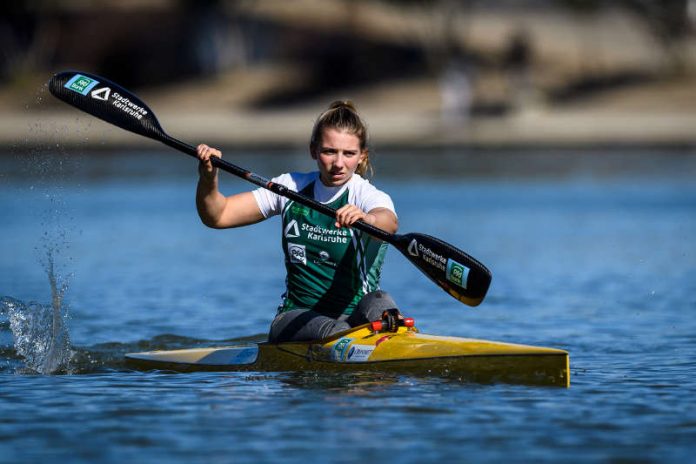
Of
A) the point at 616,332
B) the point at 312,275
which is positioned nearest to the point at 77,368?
the point at 312,275

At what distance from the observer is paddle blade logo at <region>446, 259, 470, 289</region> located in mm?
8367

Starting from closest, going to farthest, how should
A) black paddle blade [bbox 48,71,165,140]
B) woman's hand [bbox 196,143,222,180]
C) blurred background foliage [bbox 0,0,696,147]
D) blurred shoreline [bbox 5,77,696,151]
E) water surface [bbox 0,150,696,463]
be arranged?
1. water surface [bbox 0,150,696,463]
2. woman's hand [bbox 196,143,222,180]
3. black paddle blade [bbox 48,71,165,140]
4. blurred shoreline [bbox 5,77,696,151]
5. blurred background foliage [bbox 0,0,696,147]

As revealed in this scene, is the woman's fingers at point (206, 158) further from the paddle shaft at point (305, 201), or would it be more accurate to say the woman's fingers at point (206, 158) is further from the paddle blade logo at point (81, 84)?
the paddle blade logo at point (81, 84)

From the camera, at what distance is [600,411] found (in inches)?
297

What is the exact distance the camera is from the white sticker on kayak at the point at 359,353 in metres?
8.19

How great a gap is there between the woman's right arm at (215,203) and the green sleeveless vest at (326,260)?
0.72 ft

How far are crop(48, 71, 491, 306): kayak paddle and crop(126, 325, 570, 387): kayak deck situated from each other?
356 millimetres

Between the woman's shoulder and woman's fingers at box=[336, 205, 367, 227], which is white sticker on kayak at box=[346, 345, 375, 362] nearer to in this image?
woman's fingers at box=[336, 205, 367, 227]

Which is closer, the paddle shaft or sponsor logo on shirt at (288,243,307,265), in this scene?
the paddle shaft

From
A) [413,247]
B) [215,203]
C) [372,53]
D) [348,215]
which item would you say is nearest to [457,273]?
[413,247]

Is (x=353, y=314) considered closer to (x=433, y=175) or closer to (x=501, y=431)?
(x=501, y=431)

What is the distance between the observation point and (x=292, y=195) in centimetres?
823

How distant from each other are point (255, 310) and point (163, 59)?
4275cm

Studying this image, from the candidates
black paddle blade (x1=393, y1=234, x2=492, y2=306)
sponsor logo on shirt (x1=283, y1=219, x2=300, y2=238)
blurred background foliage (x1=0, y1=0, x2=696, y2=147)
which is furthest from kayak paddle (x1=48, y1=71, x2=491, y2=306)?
blurred background foliage (x1=0, y1=0, x2=696, y2=147)
